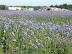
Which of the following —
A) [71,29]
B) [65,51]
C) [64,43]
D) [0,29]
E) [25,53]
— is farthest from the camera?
[71,29]

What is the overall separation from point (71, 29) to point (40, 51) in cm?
220

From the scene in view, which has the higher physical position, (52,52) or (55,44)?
(55,44)

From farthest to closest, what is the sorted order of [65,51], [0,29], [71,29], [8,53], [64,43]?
1. [71,29]
2. [0,29]
3. [64,43]
4. [65,51]
5. [8,53]

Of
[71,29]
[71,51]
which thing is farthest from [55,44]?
[71,29]

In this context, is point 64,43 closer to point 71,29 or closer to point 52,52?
point 52,52

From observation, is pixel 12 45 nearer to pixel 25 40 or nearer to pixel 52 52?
pixel 25 40

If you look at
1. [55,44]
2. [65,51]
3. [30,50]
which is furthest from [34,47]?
[65,51]

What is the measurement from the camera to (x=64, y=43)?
3.51 metres

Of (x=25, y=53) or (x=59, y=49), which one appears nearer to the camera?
(x=25, y=53)

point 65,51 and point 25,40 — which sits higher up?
point 25,40

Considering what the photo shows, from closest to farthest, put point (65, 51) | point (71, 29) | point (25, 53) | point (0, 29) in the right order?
point (25, 53) → point (65, 51) → point (0, 29) → point (71, 29)

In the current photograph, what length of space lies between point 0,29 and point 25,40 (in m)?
1.14

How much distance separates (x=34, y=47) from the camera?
312cm

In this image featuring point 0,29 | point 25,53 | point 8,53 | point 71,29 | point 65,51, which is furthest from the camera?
point 71,29
